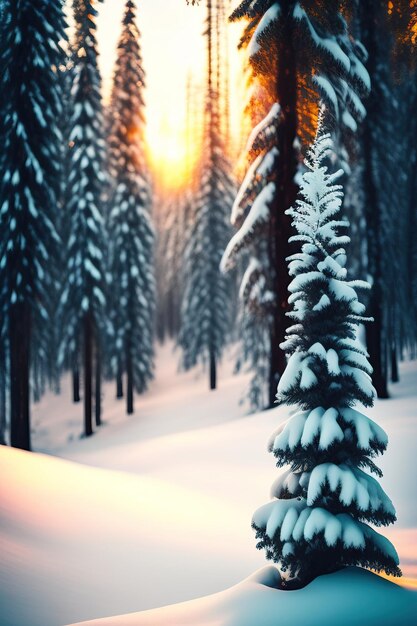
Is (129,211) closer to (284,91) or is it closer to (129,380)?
(129,380)

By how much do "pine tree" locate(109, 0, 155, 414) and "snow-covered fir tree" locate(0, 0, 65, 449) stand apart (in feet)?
33.1

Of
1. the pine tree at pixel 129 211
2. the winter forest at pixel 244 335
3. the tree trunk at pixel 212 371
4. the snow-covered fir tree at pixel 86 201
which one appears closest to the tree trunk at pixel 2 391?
the winter forest at pixel 244 335

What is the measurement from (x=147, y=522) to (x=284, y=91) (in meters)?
9.04

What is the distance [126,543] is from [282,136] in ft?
28.3

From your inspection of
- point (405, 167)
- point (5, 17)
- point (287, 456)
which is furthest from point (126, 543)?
point (405, 167)

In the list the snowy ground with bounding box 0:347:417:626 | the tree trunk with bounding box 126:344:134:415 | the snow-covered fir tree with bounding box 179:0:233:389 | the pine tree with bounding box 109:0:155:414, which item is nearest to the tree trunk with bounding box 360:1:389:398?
the snowy ground with bounding box 0:347:417:626

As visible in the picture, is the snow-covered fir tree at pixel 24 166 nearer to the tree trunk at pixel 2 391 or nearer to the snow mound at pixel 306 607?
the tree trunk at pixel 2 391

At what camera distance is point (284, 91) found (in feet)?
32.1

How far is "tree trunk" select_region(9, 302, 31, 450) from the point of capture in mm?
13883

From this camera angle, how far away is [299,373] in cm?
494

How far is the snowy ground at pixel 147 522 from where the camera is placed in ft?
16.0

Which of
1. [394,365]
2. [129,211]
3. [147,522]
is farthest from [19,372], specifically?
[394,365]

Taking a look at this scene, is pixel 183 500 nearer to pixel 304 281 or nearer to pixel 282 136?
pixel 304 281

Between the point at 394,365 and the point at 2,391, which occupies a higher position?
A: the point at 394,365
